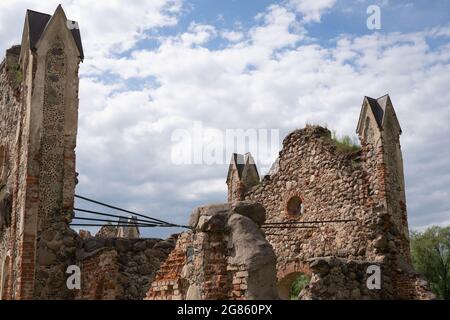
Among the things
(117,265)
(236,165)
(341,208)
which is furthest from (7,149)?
(341,208)

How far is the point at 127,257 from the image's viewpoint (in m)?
11.5

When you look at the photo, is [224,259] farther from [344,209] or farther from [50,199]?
[344,209]

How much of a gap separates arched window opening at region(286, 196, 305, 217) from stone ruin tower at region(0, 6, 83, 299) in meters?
6.02

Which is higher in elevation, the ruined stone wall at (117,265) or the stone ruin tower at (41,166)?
the stone ruin tower at (41,166)

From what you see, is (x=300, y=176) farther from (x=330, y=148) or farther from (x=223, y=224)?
(x=223, y=224)

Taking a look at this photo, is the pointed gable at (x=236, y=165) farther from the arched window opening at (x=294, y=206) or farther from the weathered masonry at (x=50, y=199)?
the weathered masonry at (x=50, y=199)

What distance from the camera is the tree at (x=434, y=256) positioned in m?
24.5

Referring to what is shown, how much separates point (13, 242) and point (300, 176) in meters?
7.11

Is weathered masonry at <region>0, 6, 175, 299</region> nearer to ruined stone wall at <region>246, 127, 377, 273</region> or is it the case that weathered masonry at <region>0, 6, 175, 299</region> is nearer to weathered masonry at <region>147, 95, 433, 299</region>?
weathered masonry at <region>147, 95, 433, 299</region>

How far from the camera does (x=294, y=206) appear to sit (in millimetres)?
15055

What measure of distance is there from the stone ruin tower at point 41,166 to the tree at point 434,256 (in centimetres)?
1780

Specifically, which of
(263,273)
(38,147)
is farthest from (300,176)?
(263,273)

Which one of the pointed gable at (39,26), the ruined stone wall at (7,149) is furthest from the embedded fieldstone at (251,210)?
the pointed gable at (39,26)

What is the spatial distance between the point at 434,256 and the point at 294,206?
43.6 feet
